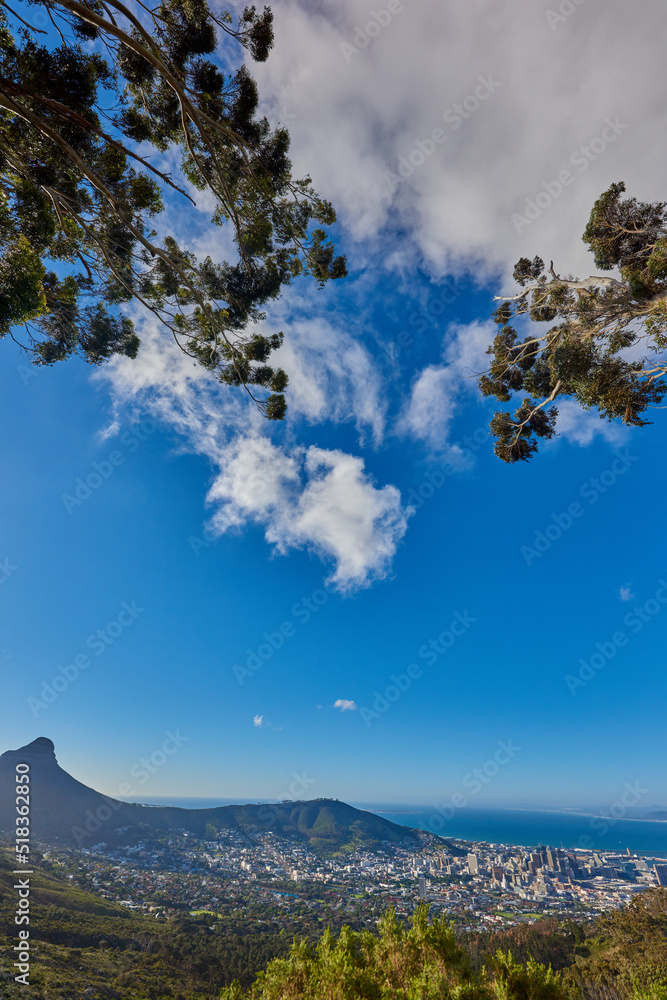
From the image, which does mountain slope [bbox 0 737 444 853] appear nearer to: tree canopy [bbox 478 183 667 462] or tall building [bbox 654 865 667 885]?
tall building [bbox 654 865 667 885]

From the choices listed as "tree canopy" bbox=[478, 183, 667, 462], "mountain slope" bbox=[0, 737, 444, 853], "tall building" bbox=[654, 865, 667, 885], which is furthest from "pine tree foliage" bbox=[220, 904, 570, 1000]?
"mountain slope" bbox=[0, 737, 444, 853]

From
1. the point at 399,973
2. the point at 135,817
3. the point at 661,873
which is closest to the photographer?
the point at 399,973

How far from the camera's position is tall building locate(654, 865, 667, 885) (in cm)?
3078

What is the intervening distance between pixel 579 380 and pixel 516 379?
3.52 metres

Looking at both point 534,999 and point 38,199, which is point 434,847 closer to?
point 534,999

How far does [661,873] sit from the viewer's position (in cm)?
3269

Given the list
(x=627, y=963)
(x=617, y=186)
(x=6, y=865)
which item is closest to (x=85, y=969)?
(x=6, y=865)

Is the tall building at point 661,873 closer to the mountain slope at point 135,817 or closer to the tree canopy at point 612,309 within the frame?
the mountain slope at point 135,817

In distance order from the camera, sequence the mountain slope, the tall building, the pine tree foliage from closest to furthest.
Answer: the pine tree foliage
the tall building
the mountain slope

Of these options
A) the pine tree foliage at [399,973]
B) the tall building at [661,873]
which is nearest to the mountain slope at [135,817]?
the tall building at [661,873]

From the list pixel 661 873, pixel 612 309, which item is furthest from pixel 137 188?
pixel 661 873

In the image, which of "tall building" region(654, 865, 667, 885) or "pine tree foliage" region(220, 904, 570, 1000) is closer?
"pine tree foliage" region(220, 904, 570, 1000)

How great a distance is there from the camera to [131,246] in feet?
24.0

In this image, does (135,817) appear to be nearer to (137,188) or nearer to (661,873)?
(661,873)
